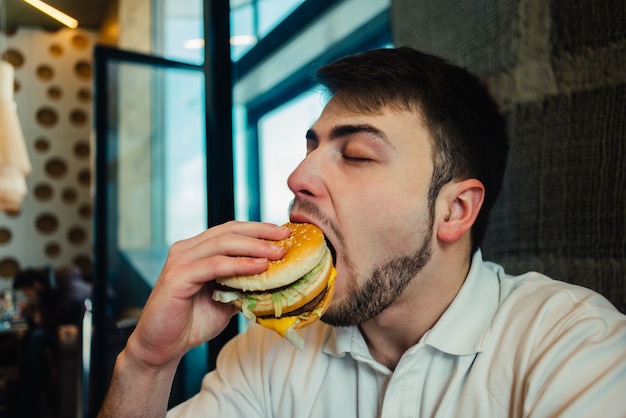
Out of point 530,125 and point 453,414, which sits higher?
point 530,125

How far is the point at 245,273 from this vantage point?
1.02 meters

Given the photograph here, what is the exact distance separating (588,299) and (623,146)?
51 cm

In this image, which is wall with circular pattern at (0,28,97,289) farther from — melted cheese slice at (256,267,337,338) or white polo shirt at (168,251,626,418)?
melted cheese slice at (256,267,337,338)

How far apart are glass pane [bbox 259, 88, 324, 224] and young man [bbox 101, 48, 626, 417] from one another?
3.49 feet

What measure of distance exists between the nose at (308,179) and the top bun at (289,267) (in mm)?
134

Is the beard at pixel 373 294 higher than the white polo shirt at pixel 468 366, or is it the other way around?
the beard at pixel 373 294

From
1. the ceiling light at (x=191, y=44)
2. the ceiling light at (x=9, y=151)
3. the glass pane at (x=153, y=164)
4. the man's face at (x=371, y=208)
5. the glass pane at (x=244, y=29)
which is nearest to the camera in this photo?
the man's face at (x=371, y=208)

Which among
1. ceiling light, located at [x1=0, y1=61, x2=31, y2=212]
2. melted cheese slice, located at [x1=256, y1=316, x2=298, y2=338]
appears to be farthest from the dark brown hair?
ceiling light, located at [x1=0, y1=61, x2=31, y2=212]

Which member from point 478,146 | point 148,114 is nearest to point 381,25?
point 478,146

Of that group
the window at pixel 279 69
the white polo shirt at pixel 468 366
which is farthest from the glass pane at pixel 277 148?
the white polo shirt at pixel 468 366

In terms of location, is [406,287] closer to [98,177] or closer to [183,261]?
[183,261]

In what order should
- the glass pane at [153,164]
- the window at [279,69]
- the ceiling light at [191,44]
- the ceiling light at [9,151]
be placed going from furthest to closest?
the ceiling light at [191,44]
the glass pane at [153,164]
the ceiling light at [9,151]
the window at [279,69]

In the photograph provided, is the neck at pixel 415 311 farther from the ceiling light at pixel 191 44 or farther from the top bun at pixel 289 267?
the ceiling light at pixel 191 44

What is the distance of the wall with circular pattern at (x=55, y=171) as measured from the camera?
7.22 m
